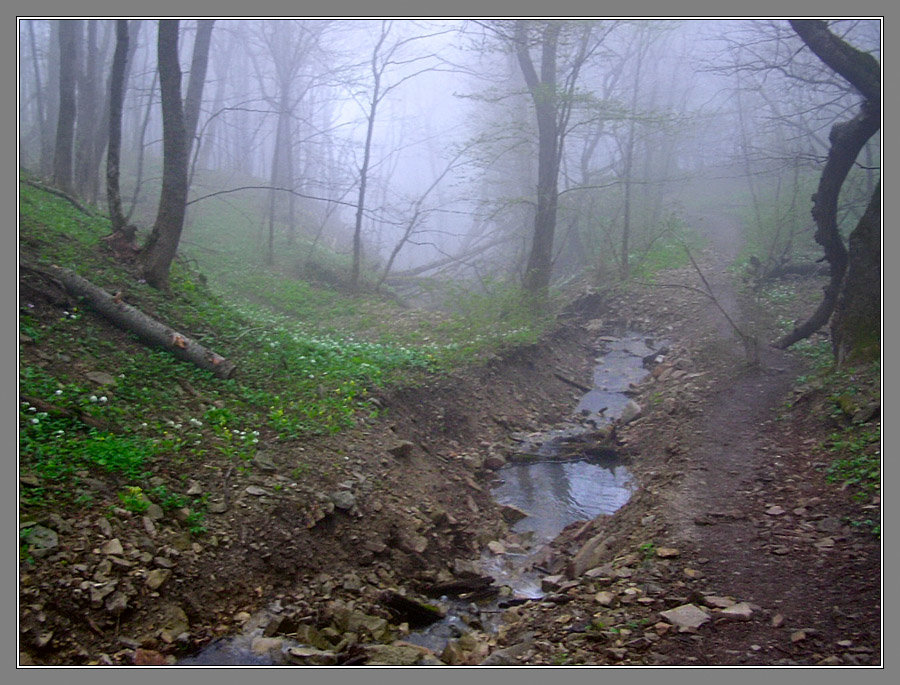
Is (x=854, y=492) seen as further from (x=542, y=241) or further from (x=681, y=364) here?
(x=542, y=241)

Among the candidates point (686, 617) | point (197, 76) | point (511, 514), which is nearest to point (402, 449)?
point (511, 514)

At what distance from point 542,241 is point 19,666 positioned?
12842 mm

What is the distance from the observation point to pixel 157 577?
4.30m

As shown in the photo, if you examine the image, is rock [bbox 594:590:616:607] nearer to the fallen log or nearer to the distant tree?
the fallen log

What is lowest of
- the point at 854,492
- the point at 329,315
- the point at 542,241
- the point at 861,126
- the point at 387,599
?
the point at 387,599

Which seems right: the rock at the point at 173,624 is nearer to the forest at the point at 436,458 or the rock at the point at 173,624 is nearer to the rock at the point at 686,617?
the forest at the point at 436,458

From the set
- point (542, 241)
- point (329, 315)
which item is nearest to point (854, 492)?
point (542, 241)

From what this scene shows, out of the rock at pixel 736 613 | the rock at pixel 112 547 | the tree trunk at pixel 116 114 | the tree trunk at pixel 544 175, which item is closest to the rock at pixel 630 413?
the tree trunk at pixel 544 175

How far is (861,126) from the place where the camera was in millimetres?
8633

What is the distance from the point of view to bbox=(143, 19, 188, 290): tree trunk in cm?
876

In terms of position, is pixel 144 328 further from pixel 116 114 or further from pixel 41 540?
pixel 116 114

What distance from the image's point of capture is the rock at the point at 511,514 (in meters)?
7.04

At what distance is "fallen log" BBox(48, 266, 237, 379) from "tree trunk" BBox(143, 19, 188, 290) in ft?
4.61

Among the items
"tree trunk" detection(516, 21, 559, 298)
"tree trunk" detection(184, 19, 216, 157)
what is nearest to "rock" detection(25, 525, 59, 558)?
"tree trunk" detection(516, 21, 559, 298)
